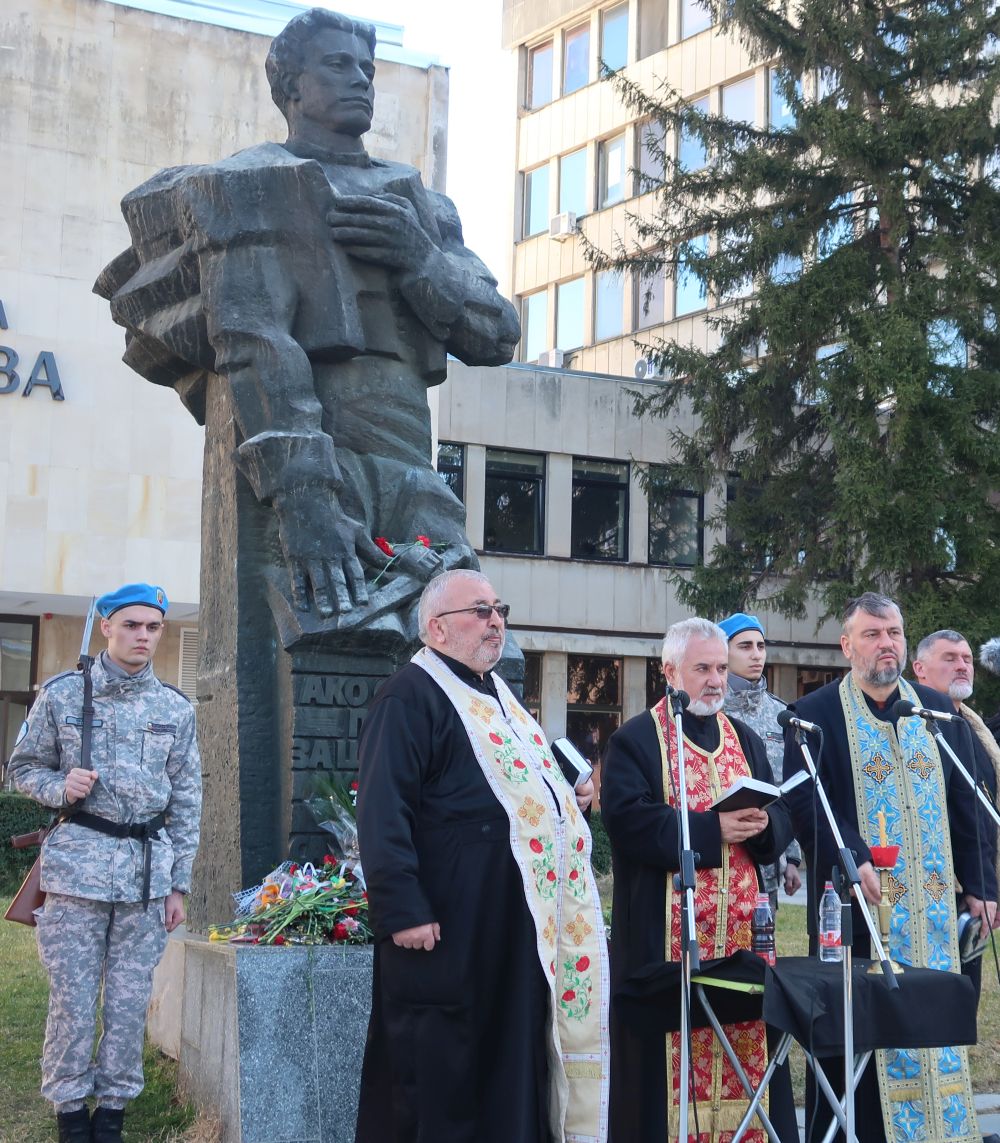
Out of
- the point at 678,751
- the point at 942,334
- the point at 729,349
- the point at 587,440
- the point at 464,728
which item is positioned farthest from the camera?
the point at 587,440

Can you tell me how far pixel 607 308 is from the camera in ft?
125

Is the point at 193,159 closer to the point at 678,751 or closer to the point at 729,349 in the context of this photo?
the point at 729,349

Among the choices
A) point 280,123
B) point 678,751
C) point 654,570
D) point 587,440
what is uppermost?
point 280,123

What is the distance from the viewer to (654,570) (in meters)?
30.9

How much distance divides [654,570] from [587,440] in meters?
2.89

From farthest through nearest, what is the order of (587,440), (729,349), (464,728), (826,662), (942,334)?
(826,662) → (587,440) → (729,349) → (942,334) → (464,728)

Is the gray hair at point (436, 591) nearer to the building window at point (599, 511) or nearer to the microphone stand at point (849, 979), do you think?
the microphone stand at point (849, 979)

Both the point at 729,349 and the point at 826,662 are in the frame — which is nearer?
the point at 729,349

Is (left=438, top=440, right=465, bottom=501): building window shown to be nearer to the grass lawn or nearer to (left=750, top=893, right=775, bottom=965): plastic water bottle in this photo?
the grass lawn

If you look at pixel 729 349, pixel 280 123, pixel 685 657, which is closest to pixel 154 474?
pixel 280 123

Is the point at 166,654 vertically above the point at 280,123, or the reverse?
the point at 280,123

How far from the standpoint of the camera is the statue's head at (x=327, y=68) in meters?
6.96

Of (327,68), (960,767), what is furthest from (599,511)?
(960,767)

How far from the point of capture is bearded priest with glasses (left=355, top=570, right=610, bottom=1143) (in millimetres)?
4539
